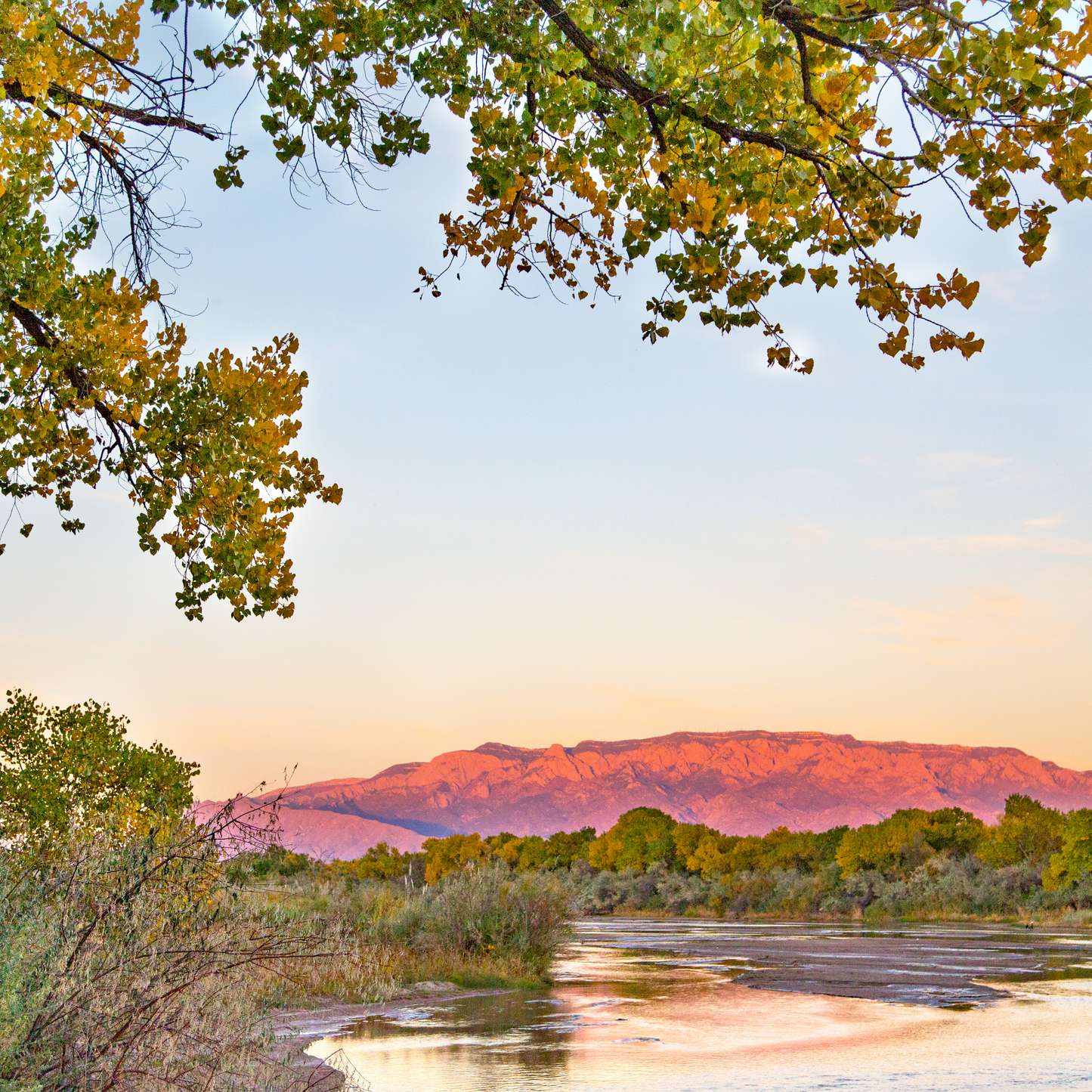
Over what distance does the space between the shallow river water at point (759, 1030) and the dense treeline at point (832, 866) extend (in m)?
12.1

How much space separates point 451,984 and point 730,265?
1541 cm

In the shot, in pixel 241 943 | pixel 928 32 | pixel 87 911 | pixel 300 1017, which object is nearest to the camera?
pixel 928 32

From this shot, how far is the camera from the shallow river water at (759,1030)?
9703 mm

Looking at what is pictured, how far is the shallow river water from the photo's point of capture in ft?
31.8

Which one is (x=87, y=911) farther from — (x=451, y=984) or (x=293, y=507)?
(x=451, y=984)

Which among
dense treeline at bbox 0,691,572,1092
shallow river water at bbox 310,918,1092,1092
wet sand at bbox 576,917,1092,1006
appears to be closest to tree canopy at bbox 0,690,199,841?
dense treeline at bbox 0,691,572,1092

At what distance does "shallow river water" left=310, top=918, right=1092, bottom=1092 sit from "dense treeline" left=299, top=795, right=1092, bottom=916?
12.1 m

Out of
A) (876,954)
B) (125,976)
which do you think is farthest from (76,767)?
(876,954)

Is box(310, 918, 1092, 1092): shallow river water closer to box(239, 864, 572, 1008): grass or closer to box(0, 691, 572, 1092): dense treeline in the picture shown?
box(239, 864, 572, 1008): grass

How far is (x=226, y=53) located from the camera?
6.14 meters

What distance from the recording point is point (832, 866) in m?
52.7

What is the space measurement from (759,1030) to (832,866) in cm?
4242

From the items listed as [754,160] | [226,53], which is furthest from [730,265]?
[226,53]

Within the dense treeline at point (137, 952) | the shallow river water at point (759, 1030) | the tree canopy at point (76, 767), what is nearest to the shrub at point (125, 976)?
the dense treeline at point (137, 952)
